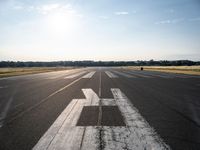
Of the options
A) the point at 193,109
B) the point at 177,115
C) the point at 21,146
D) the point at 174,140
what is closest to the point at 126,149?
the point at 174,140

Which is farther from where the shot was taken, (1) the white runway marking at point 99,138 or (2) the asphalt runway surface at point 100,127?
(2) the asphalt runway surface at point 100,127

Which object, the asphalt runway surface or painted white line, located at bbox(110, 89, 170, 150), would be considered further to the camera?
the asphalt runway surface

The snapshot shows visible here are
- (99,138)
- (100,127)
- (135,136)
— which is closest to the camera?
(99,138)

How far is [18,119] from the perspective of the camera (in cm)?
595

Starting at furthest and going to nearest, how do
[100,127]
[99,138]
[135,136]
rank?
[100,127] < [135,136] < [99,138]

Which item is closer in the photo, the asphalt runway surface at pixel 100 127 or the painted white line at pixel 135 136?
the painted white line at pixel 135 136

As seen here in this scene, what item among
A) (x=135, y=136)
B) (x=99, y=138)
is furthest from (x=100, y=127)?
(x=135, y=136)

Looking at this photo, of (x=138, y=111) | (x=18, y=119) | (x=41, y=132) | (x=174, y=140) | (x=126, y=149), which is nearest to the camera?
(x=126, y=149)

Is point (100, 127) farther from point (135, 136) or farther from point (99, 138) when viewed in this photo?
point (135, 136)

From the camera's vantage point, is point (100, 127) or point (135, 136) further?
point (100, 127)

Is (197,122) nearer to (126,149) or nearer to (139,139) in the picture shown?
(139,139)

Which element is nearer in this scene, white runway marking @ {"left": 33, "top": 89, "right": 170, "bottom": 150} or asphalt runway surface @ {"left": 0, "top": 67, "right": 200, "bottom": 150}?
white runway marking @ {"left": 33, "top": 89, "right": 170, "bottom": 150}

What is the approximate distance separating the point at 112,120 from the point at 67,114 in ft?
4.81

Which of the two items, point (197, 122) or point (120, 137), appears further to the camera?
point (197, 122)
